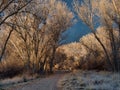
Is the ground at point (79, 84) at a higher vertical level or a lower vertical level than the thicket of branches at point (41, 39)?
lower

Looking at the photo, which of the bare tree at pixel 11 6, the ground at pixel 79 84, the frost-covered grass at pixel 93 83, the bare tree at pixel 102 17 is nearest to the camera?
the frost-covered grass at pixel 93 83

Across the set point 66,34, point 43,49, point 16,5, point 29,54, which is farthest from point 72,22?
point 16,5

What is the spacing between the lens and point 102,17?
143ft

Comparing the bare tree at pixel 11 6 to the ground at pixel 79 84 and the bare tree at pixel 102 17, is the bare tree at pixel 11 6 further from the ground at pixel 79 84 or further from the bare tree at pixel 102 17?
the bare tree at pixel 102 17

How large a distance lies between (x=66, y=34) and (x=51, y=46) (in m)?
3.35

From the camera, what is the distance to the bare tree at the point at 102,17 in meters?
42.6

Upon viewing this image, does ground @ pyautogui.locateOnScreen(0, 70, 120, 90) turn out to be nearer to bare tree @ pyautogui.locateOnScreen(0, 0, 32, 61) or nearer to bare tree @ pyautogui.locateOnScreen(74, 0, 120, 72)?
bare tree @ pyautogui.locateOnScreen(0, 0, 32, 61)

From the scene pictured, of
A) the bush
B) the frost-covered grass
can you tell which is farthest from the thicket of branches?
the frost-covered grass

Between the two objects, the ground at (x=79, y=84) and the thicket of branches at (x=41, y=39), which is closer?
the ground at (x=79, y=84)

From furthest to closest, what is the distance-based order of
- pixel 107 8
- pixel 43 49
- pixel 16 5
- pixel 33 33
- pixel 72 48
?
pixel 72 48 < pixel 43 49 < pixel 33 33 < pixel 107 8 < pixel 16 5

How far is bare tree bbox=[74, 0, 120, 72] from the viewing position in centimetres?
4256

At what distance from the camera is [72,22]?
183 feet

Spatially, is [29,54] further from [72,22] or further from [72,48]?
[72,48]

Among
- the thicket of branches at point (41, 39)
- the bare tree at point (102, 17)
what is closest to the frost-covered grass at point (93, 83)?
the bare tree at point (102, 17)
